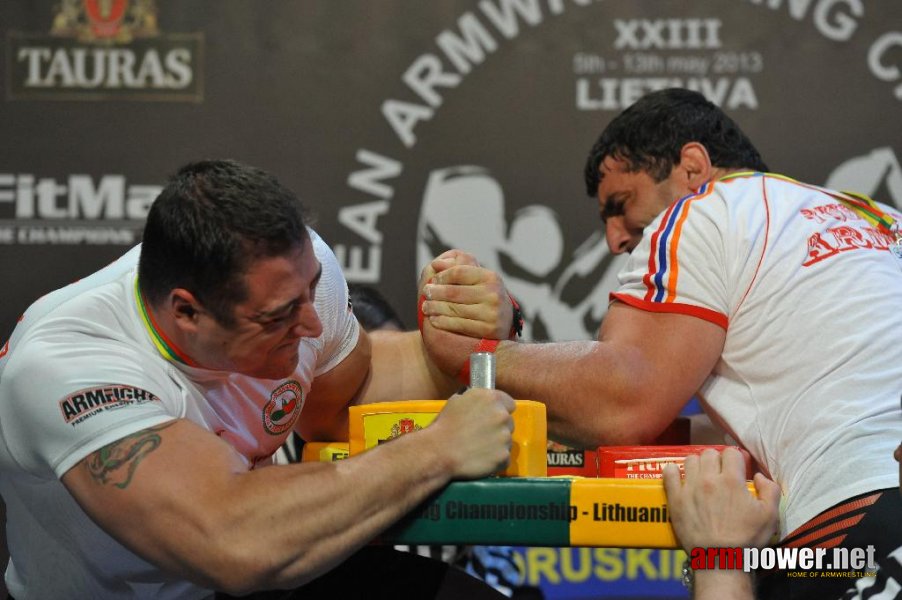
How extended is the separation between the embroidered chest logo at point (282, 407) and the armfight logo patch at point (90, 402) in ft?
1.27

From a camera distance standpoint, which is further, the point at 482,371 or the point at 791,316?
the point at 791,316

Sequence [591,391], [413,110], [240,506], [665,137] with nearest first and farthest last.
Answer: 1. [240,506]
2. [591,391]
3. [665,137]
4. [413,110]

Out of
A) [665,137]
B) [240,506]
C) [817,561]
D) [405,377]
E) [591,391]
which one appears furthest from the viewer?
[665,137]

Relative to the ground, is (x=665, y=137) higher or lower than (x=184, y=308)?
higher

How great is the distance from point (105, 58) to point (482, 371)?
2.05 meters

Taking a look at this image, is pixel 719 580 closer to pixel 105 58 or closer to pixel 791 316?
pixel 791 316

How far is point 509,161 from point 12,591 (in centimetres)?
179

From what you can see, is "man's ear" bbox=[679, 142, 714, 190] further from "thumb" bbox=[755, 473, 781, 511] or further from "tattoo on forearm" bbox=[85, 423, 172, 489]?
"tattoo on forearm" bbox=[85, 423, 172, 489]

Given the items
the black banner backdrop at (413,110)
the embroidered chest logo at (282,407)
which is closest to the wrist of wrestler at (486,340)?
the embroidered chest logo at (282,407)

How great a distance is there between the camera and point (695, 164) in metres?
2.47

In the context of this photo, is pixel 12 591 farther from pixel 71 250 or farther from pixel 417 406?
pixel 71 250

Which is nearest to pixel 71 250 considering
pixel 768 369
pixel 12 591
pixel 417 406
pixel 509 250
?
pixel 509 250

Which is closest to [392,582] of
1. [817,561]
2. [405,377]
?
[405,377]


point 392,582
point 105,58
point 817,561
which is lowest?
point 392,582
